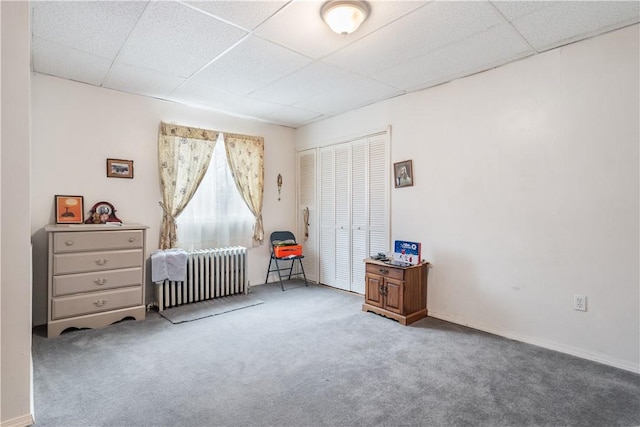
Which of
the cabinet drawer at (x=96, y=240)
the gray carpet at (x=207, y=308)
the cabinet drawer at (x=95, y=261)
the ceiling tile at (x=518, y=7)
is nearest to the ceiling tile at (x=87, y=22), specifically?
the cabinet drawer at (x=96, y=240)

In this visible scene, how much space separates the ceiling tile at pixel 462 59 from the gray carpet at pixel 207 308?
9.70ft

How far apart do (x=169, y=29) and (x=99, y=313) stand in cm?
262

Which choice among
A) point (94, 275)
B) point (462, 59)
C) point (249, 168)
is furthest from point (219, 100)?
point (462, 59)

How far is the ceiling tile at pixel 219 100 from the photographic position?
11.9 feet

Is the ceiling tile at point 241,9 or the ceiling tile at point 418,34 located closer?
the ceiling tile at point 241,9

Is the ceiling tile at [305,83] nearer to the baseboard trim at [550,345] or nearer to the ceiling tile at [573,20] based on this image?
the ceiling tile at [573,20]

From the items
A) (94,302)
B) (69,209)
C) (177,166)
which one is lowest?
(94,302)

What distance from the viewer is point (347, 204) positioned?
14.8 feet

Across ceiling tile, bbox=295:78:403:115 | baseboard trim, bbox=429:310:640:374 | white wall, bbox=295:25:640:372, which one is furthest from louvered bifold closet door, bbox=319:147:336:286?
baseboard trim, bbox=429:310:640:374

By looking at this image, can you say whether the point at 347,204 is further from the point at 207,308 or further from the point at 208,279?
the point at 207,308

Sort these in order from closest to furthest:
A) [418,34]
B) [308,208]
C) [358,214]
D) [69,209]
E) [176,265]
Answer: [418,34]
[69,209]
[176,265]
[358,214]
[308,208]

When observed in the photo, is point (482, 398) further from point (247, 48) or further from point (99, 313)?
point (99, 313)

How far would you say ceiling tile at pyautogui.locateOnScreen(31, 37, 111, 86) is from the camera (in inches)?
106

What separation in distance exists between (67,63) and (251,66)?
1.65 m
